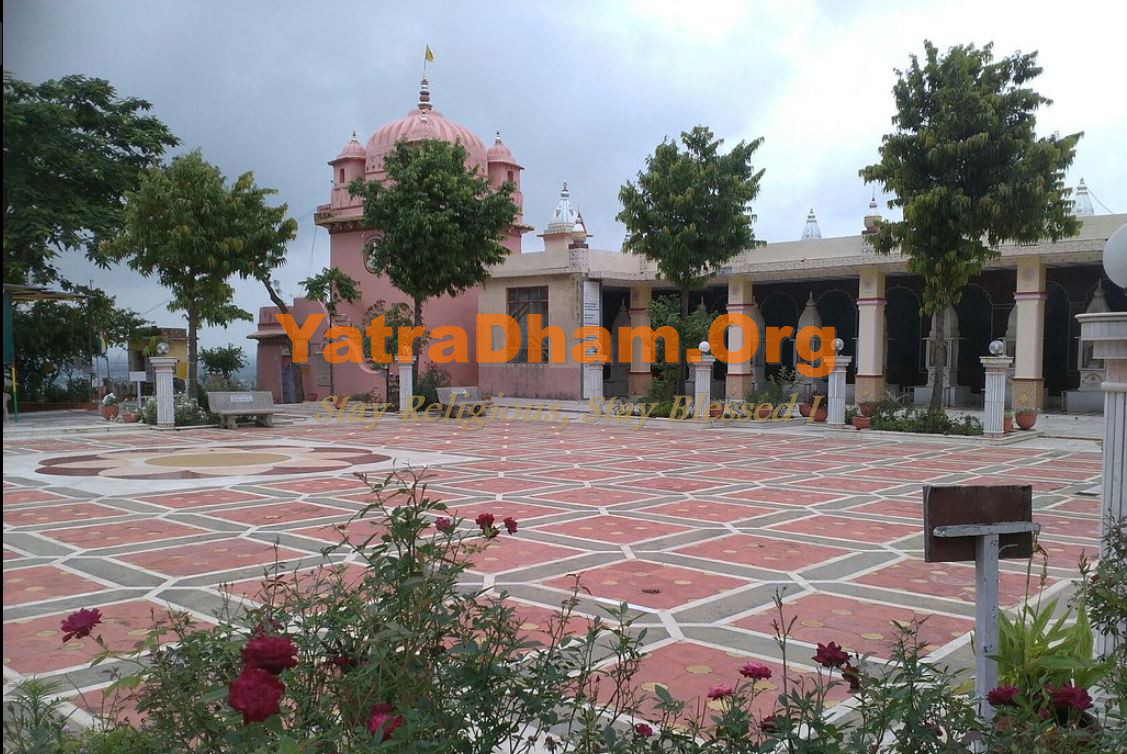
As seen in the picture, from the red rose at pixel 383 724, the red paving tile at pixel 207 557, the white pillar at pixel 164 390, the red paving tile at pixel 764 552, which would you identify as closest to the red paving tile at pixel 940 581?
the red paving tile at pixel 764 552

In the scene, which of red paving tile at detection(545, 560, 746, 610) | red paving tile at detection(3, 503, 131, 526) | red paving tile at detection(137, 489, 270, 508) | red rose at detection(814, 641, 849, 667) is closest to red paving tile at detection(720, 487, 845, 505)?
red paving tile at detection(545, 560, 746, 610)

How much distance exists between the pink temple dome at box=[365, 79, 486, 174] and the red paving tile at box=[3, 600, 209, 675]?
74.5 ft

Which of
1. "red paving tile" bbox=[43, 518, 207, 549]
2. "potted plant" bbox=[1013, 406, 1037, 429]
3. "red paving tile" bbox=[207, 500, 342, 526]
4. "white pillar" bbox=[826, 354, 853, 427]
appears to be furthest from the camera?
"white pillar" bbox=[826, 354, 853, 427]

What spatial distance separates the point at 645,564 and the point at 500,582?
1.11 m

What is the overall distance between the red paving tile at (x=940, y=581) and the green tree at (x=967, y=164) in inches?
404

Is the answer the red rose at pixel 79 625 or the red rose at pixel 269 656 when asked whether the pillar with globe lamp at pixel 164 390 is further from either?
the red rose at pixel 269 656

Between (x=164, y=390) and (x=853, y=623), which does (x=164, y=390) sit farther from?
(x=853, y=623)

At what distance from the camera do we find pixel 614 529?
286 inches

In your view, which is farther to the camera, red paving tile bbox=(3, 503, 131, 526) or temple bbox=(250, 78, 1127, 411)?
temple bbox=(250, 78, 1127, 411)

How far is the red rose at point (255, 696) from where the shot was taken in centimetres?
156

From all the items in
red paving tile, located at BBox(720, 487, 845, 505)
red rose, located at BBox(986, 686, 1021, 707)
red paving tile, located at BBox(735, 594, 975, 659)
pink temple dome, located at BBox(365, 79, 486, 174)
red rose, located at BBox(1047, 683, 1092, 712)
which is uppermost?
pink temple dome, located at BBox(365, 79, 486, 174)

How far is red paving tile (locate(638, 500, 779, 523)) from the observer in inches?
309

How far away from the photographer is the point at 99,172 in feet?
73.2

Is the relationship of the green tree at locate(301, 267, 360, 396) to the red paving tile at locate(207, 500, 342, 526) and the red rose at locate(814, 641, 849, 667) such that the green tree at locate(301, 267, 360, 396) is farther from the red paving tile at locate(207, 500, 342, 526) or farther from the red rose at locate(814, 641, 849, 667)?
the red rose at locate(814, 641, 849, 667)
